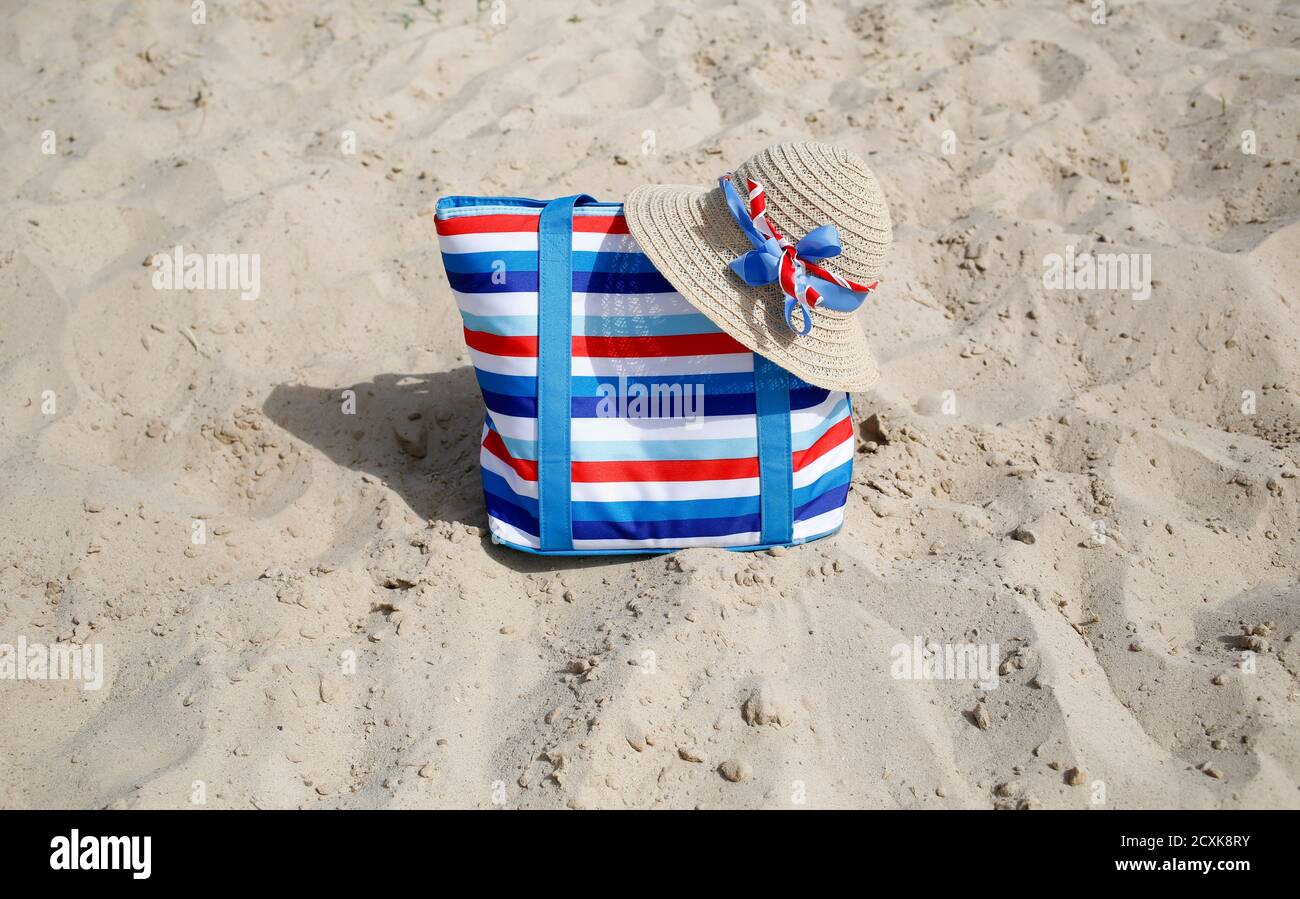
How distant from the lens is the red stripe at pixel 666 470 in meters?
2.66

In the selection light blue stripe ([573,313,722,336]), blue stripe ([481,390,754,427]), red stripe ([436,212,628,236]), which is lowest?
blue stripe ([481,390,754,427])

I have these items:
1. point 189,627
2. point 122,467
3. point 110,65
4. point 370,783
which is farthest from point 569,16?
point 370,783

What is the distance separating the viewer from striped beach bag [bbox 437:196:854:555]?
2.62 metres

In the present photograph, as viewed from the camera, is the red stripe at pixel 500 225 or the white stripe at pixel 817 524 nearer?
the red stripe at pixel 500 225

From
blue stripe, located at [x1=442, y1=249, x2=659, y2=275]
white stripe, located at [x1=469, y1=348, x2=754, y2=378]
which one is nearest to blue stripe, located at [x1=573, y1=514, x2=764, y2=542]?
white stripe, located at [x1=469, y1=348, x2=754, y2=378]

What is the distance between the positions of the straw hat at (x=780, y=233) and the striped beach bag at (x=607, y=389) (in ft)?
0.33

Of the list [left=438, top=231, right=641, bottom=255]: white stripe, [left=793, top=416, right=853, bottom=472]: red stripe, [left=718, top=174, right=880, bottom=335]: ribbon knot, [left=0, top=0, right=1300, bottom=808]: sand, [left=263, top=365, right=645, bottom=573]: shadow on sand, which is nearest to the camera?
[left=0, top=0, right=1300, bottom=808]: sand

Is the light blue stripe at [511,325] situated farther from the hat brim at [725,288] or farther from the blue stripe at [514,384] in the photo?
the hat brim at [725,288]

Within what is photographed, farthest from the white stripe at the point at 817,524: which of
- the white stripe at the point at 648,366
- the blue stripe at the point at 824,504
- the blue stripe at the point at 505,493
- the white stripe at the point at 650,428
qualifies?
the blue stripe at the point at 505,493

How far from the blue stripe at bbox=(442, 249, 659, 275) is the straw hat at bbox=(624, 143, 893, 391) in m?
0.08

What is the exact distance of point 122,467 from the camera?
121 inches

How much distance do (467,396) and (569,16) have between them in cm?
199

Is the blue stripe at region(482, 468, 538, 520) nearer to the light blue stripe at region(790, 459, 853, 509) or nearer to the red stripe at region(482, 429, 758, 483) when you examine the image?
the red stripe at region(482, 429, 758, 483)
